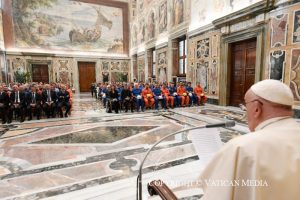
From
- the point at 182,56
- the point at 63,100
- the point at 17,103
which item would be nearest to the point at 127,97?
the point at 63,100

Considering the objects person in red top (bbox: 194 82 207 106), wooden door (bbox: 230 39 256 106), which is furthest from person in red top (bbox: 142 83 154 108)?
wooden door (bbox: 230 39 256 106)

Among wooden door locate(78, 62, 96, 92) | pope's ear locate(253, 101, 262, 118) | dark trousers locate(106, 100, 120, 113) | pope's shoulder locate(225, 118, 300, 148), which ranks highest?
wooden door locate(78, 62, 96, 92)

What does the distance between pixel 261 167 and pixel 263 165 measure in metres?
0.01

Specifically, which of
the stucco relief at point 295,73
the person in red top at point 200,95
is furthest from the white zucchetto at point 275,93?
the person in red top at point 200,95

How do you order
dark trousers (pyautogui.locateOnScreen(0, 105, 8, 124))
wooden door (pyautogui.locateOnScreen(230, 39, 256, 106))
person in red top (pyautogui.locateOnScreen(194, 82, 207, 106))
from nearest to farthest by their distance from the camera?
dark trousers (pyautogui.locateOnScreen(0, 105, 8, 124)), wooden door (pyautogui.locateOnScreen(230, 39, 256, 106)), person in red top (pyautogui.locateOnScreen(194, 82, 207, 106))

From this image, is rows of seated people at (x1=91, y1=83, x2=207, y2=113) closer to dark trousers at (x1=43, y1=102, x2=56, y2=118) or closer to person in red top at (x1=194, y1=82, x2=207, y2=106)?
person in red top at (x1=194, y1=82, x2=207, y2=106)

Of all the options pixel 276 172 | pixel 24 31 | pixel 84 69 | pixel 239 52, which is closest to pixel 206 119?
pixel 239 52

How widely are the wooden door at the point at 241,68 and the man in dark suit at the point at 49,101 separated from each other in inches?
321

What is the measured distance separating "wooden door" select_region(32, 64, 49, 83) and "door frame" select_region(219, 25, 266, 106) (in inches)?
674

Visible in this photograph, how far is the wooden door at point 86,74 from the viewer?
21.4 m

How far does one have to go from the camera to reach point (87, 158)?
393cm

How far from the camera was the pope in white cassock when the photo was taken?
0.86 metres

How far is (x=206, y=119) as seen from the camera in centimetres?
710

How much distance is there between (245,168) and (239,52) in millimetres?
9483
